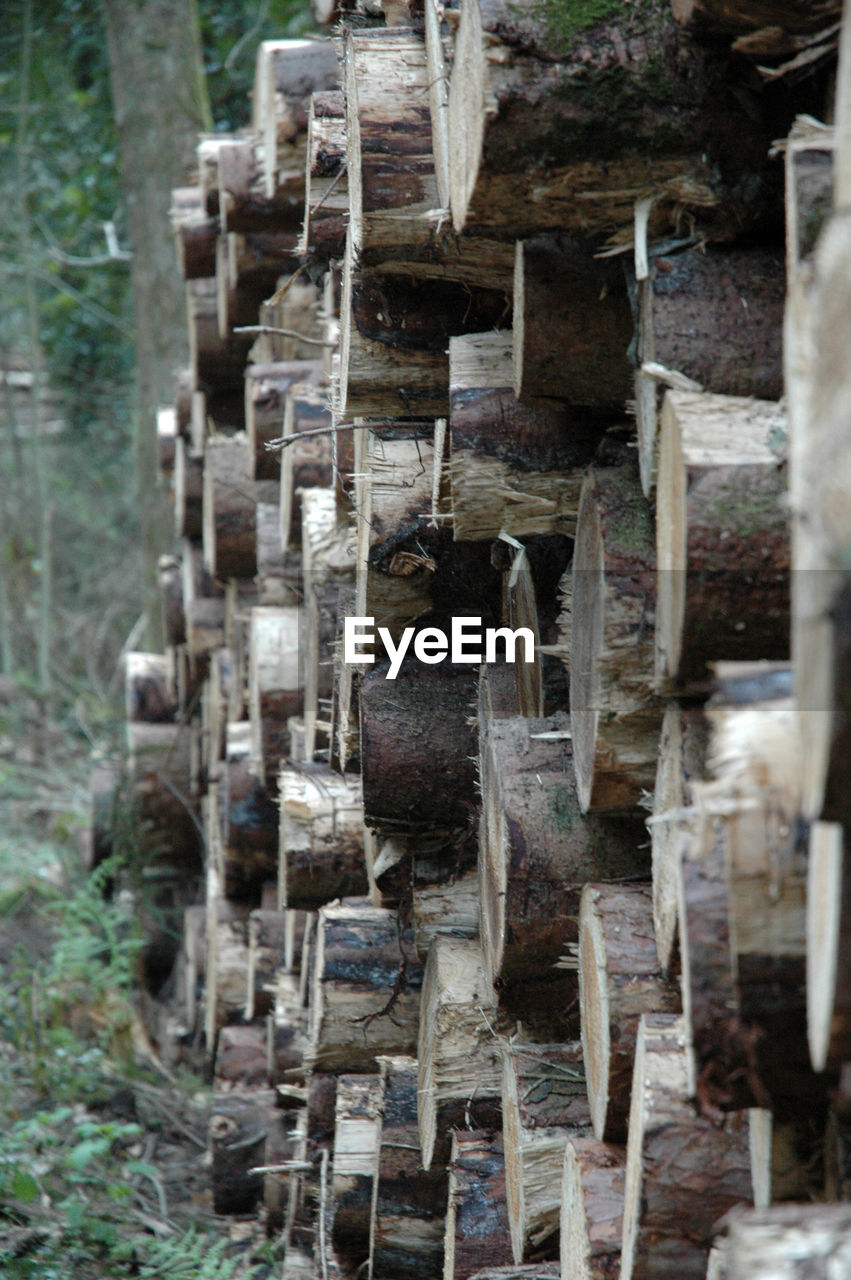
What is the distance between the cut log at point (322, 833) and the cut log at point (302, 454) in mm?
623

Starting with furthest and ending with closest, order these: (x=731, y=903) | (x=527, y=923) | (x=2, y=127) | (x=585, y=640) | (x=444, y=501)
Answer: (x=2, y=127) < (x=444, y=501) < (x=527, y=923) < (x=585, y=640) < (x=731, y=903)

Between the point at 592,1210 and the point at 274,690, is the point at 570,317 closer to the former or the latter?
the point at 592,1210

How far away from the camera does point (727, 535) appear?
3.67ft

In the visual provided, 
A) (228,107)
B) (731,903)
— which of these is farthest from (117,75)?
(731,903)

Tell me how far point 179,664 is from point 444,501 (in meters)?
3.44

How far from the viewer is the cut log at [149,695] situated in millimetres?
5258

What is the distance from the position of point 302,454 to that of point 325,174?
841mm

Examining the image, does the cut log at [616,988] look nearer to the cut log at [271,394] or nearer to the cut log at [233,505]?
the cut log at [271,394]

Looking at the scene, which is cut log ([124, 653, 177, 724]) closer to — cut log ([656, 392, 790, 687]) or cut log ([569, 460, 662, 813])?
cut log ([569, 460, 662, 813])

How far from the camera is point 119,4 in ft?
17.9

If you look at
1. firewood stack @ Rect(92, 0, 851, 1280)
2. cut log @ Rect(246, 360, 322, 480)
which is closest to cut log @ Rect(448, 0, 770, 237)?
firewood stack @ Rect(92, 0, 851, 1280)

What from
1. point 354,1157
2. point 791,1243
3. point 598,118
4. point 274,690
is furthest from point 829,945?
point 274,690

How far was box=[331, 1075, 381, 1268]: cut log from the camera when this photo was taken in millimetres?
2455

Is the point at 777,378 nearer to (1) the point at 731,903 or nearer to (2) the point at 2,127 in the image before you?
(1) the point at 731,903
